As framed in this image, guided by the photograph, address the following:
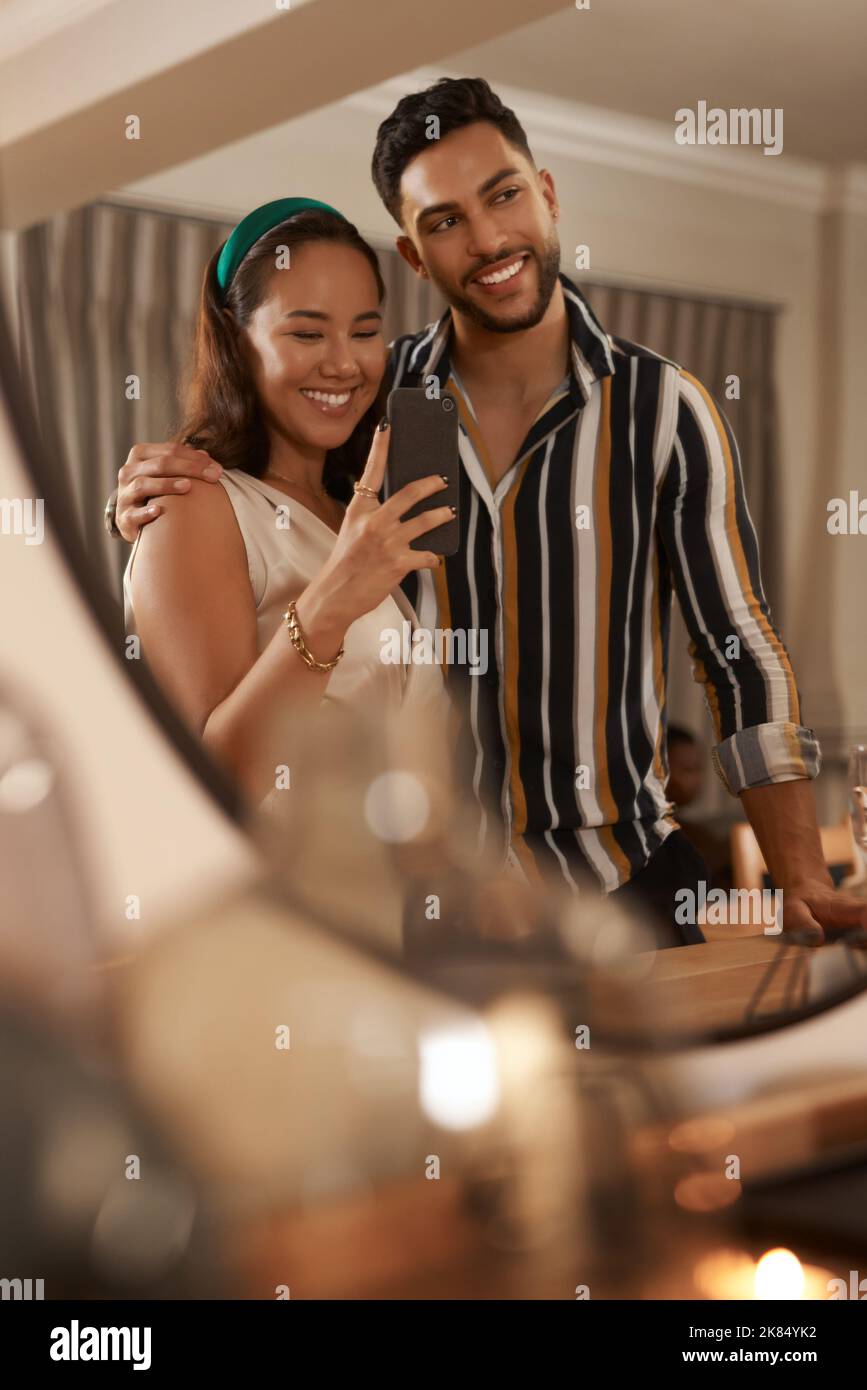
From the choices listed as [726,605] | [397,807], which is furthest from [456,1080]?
[726,605]

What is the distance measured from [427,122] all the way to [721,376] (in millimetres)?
138

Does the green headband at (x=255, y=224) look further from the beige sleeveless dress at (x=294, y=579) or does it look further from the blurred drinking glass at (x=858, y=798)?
the blurred drinking glass at (x=858, y=798)

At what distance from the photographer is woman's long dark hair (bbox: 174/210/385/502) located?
411mm

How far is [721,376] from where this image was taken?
442mm

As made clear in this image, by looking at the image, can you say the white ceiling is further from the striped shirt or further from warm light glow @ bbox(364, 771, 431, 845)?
warm light glow @ bbox(364, 771, 431, 845)

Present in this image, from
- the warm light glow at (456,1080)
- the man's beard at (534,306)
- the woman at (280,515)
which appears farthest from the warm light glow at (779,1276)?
the man's beard at (534,306)

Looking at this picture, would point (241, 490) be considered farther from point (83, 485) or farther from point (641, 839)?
point (641, 839)

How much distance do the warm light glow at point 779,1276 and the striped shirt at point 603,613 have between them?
0.47ft

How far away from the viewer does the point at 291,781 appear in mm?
412

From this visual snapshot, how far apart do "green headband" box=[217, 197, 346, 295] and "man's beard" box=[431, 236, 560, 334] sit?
55mm

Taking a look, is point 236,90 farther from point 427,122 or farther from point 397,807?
point 397,807

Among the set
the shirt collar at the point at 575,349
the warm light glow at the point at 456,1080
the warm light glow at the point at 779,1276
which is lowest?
the warm light glow at the point at 779,1276

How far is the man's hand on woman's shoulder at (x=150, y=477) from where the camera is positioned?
400 millimetres
